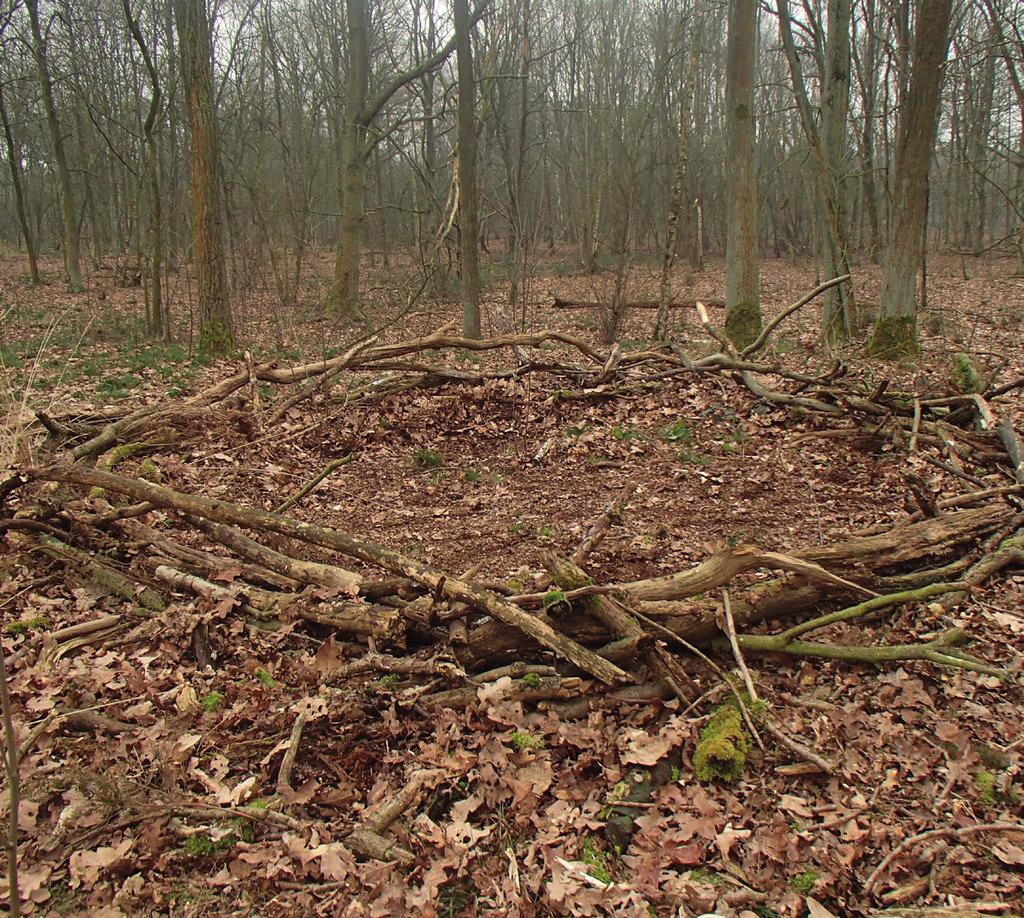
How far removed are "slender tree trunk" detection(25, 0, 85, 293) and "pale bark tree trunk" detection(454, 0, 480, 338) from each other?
12250 millimetres

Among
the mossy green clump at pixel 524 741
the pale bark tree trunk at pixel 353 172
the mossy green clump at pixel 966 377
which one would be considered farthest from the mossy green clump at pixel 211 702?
the pale bark tree trunk at pixel 353 172

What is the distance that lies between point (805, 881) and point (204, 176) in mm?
13048

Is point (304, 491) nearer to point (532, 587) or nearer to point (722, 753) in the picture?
point (532, 587)

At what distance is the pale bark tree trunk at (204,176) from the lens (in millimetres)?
11991

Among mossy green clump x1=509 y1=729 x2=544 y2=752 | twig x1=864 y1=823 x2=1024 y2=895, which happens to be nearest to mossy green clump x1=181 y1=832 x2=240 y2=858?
mossy green clump x1=509 y1=729 x2=544 y2=752

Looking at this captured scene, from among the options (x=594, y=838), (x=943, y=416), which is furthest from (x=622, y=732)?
(x=943, y=416)

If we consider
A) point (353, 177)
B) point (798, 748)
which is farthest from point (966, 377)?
point (353, 177)

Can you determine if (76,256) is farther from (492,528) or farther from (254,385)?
(492,528)

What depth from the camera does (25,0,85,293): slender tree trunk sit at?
1753 cm

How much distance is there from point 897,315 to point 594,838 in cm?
957

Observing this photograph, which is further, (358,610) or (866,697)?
(358,610)

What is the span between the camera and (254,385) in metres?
8.07

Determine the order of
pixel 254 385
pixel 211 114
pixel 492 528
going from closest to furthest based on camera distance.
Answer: pixel 492 528
pixel 254 385
pixel 211 114

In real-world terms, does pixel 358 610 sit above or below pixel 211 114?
below
